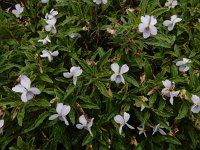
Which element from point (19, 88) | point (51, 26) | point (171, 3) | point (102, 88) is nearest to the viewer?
point (19, 88)

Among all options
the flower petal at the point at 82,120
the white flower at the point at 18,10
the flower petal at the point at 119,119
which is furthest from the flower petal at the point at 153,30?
the white flower at the point at 18,10

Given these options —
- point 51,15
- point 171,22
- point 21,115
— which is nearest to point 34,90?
point 21,115

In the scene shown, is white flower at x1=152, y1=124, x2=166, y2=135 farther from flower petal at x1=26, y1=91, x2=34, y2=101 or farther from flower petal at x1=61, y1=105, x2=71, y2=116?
flower petal at x1=26, y1=91, x2=34, y2=101

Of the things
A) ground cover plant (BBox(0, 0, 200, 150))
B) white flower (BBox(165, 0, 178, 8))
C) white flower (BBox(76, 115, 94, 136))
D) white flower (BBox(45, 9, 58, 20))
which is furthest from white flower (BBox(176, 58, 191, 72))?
white flower (BBox(45, 9, 58, 20))

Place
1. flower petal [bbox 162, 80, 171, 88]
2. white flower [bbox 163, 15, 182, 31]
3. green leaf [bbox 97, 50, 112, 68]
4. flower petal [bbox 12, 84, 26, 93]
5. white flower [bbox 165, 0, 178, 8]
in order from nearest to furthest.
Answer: flower petal [bbox 12, 84, 26, 93] < flower petal [bbox 162, 80, 171, 88] < green leaf [bbox 97, 50, 112, 68] < white flower [bbox 163, 15, 182, 31] < white flower [bbox 165, 0, 178, 8]

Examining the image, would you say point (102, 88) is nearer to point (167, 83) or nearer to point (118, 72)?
point (118, 72)

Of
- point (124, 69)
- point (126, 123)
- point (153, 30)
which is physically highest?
point (153, 30)

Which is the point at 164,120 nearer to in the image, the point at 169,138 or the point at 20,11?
the point at 169,138

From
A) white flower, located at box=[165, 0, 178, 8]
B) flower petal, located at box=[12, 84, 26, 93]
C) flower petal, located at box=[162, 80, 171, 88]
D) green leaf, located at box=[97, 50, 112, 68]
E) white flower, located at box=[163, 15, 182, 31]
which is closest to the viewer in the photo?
flower petal, located at box=[12, 84, 26, 93]

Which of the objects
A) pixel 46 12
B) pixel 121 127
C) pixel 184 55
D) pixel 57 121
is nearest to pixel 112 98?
pixel 121 127
